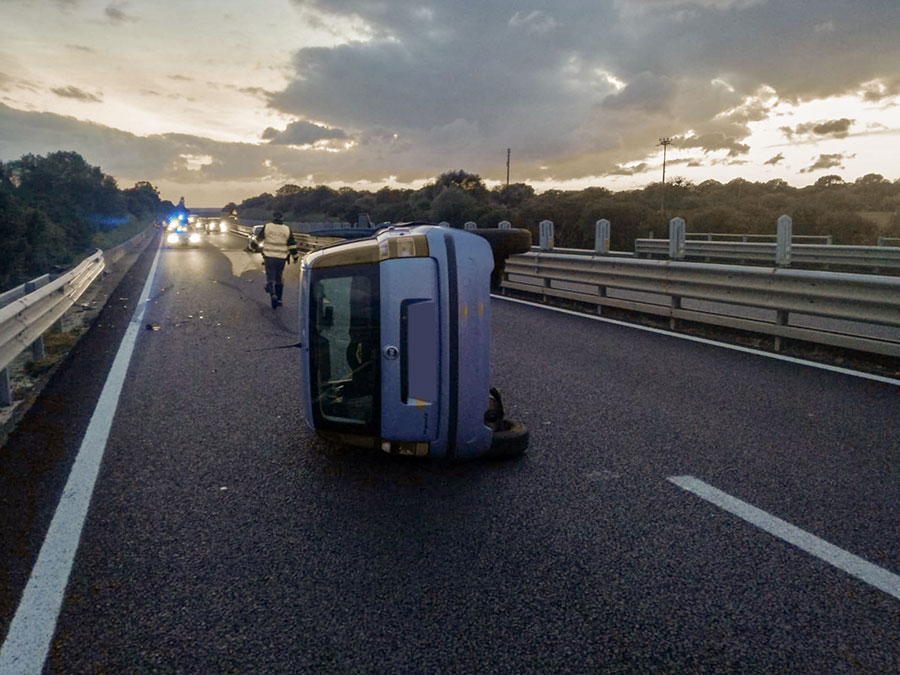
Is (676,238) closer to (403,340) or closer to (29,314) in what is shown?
(29,314)

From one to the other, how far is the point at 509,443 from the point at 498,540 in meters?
1.19

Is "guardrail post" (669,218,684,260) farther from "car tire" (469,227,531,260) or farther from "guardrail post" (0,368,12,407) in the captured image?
"guardrail post" (0,368,12,407)

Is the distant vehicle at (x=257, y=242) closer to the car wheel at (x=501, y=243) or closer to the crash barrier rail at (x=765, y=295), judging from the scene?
the crash barrier rail at (x=765, y=295)

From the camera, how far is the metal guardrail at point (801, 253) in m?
19.1

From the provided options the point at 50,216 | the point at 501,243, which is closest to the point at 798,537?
the point at 501,243

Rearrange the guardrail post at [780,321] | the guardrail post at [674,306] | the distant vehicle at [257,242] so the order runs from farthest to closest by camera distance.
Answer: the distant vehicle at [257,242] < the guardrail post at [674,306] < the guardrail post at [780,321]

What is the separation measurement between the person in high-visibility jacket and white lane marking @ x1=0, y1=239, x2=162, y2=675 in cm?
786

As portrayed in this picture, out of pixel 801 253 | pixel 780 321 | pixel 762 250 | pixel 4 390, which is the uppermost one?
pixel 762 250

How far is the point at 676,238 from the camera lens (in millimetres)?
20688

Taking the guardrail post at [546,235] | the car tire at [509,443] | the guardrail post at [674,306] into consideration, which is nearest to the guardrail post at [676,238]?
the guardrail post at [546,235]

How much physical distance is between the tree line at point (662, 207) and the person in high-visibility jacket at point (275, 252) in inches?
625

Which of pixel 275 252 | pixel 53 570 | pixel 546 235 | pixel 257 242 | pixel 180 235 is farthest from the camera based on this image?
pixel 180 235

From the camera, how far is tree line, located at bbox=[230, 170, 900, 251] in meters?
39.6

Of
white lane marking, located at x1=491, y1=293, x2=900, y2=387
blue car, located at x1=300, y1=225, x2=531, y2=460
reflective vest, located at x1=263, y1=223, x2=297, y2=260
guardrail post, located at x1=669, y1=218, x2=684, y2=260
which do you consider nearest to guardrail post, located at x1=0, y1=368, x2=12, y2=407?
blue car, located at x1=300, y1=225, x2=531, y2=460
